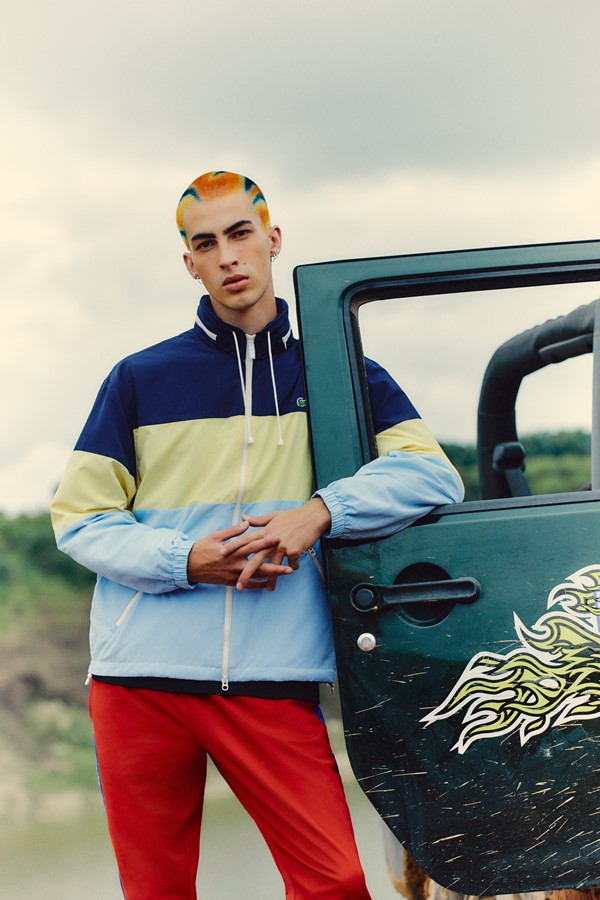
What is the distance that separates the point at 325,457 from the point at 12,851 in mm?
4340

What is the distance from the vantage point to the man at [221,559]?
183 cm

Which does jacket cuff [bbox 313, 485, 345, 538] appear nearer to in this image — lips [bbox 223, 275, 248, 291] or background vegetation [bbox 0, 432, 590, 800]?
lips [bbox 223, 275, 248, 291]

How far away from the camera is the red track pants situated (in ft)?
6.00

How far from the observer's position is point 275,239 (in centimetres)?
216

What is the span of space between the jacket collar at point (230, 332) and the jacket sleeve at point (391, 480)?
0.59ft

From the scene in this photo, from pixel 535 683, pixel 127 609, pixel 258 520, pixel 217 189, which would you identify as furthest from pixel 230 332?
pixel 535 683

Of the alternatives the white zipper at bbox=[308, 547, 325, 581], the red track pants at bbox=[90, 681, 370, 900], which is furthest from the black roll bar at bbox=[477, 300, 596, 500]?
the red track pants at bbox=[90, 681, 370, 900]

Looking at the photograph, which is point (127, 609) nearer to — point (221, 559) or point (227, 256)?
point (221, 559)

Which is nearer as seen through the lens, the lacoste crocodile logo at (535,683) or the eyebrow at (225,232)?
the lacoste crocodile logo at (535,683)

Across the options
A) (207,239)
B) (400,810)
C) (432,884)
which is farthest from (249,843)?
(207,239)

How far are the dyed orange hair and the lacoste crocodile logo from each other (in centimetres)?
96

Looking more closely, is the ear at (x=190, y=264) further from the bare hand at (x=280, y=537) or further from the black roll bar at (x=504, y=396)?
the black roll bar at (x=504, y=396)

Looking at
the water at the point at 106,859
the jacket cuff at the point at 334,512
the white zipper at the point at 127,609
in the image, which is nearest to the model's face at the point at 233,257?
the jacket cuff at the point at 334,512

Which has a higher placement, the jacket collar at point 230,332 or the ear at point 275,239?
the ear at point 275,239
